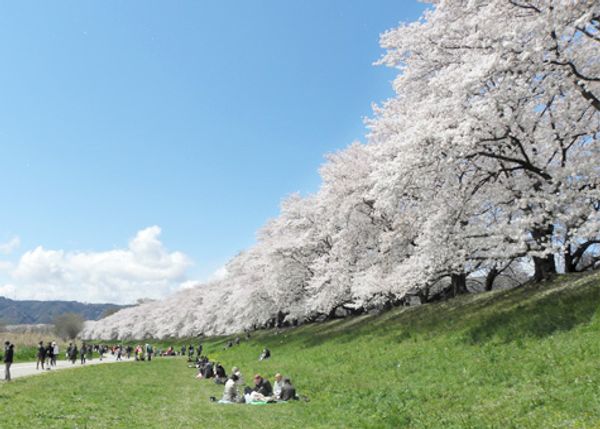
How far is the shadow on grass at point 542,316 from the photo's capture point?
54.0 feet

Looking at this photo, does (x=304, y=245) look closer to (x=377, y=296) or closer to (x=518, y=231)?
(x=377, y=296)

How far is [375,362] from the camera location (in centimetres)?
2198

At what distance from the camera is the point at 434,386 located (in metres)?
15.0

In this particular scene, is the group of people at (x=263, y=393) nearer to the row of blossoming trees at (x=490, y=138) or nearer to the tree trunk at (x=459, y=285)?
the row of blossoming trees at (x=490, y=138)

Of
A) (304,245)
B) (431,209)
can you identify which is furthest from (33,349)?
(431,209)

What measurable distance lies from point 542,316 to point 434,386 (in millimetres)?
6204

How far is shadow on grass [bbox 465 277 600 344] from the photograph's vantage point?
648 inches

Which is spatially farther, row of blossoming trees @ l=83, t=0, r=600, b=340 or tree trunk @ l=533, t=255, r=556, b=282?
tree trunk @ l=533, t=255, r=556, b=282

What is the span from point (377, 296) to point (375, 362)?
10242mm

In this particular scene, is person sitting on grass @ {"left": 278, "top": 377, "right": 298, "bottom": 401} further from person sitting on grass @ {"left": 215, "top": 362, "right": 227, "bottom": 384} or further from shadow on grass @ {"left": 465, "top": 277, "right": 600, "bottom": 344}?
person sitting on grass @ {"left": 215, "top": 362, "right": 227, "bottom": 384}

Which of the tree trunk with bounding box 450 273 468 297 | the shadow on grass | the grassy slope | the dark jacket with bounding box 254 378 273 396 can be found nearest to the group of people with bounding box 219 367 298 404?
the dark jacket with bounding box 254 378 273 396

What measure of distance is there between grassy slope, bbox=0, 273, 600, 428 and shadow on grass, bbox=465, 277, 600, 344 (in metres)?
0.07

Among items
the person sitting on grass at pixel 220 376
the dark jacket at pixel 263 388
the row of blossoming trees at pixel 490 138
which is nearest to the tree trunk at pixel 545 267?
the row of blossoming trees at pixel 490 138

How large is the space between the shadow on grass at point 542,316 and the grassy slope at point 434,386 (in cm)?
7
